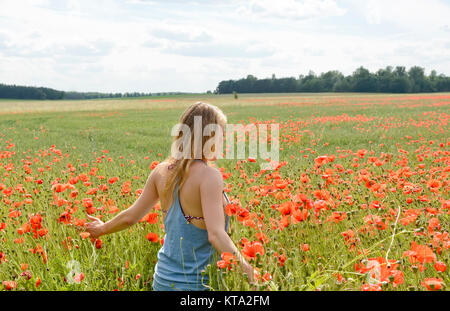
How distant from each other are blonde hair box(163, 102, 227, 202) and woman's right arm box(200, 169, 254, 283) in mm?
167

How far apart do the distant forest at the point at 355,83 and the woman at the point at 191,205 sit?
85311 mm

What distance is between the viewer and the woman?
7.05 feet

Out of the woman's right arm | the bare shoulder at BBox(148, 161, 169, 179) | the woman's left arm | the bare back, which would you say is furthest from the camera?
the woman's left arm

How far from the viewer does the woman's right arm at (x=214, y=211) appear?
82.9 inches

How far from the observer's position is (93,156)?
847 centimetres

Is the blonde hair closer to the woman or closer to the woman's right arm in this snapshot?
the woman

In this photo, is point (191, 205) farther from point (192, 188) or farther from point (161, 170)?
point (161, 170)

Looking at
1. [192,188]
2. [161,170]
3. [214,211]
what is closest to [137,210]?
[161,170]

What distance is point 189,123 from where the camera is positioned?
2244mm

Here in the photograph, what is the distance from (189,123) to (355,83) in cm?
8649

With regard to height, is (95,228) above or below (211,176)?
below

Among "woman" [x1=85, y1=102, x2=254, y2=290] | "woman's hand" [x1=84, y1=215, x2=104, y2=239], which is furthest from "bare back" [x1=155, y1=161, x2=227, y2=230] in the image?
"woman's hand" [x1=84, y1=215, x2=104, y2=239]

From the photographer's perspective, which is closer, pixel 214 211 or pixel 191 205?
pixel 214 211

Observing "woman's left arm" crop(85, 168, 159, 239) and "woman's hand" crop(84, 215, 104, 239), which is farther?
"woman's hand" crop(84, 215, 104, 239)
